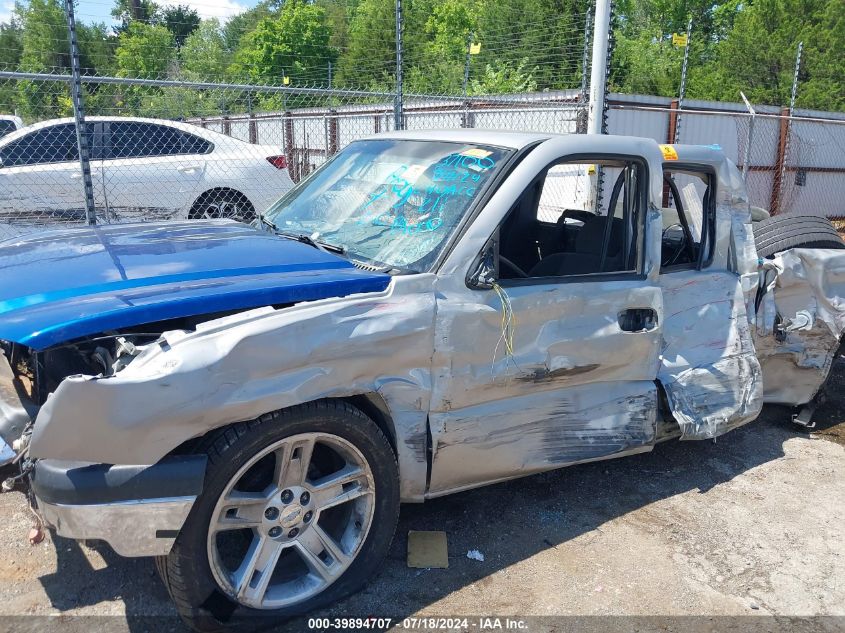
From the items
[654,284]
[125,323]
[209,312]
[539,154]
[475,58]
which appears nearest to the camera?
[125,323]

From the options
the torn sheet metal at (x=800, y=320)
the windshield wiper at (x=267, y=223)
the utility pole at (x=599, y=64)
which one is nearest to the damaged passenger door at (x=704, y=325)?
the torn sheet metal at (x=800, y=320)

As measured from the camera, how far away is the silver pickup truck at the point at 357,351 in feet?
7.77

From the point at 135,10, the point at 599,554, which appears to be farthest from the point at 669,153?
the point at 135,10

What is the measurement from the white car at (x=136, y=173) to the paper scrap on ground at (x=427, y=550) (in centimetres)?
476

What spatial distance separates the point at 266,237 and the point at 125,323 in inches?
46.8

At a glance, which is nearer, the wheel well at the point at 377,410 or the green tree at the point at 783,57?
the wheel well at the point at 377,410

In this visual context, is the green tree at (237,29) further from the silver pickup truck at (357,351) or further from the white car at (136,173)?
the silver pickup truck at (357,351)

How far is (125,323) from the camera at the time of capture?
2385 millimetres

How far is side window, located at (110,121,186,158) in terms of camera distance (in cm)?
825

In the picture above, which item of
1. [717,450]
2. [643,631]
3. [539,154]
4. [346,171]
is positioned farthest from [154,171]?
[643,631]

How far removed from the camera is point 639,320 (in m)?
3.60

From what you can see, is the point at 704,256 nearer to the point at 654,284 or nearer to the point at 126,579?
the point at 654,284

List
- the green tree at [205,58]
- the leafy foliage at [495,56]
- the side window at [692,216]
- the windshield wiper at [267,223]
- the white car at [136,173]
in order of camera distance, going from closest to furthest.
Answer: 1. the windshield wiper at [267,223]
2. the side window at [692,216]
3. the white car at [136,173]
4. the green tree at [205,58]
5. the leafy foliage at [495,56]

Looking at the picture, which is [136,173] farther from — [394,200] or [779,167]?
[779,167]
